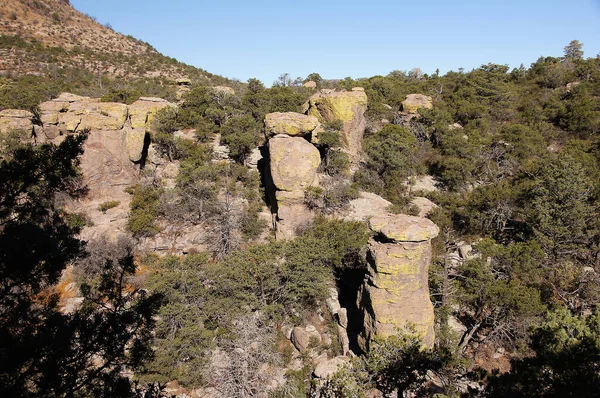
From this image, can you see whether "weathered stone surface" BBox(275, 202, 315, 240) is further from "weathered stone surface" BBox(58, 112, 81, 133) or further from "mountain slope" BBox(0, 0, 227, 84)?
"mountain slope" BBox(0, 0, 227, 84)

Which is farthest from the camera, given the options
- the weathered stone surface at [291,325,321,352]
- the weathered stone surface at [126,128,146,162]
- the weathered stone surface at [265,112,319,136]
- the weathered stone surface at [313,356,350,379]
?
the weathered stone surface at [126,128,146,162]

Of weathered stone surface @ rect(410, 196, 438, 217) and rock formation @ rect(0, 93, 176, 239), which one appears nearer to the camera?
rock formation @ rect(0, 93, 176, 239)

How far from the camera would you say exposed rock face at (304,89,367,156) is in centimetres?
2692

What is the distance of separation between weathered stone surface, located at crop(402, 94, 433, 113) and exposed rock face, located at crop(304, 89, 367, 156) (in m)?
8.83

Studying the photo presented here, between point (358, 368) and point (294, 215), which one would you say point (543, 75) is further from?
point (358, 368)

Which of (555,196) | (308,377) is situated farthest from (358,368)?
(555,196)

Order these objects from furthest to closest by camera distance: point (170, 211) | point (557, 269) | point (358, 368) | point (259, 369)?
1. point (170, 211)
2. point (557, 269)
3. point (259, 369)
4. point (358, 368)

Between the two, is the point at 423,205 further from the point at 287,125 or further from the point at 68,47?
the point at 68,47

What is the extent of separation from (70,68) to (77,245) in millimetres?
47965

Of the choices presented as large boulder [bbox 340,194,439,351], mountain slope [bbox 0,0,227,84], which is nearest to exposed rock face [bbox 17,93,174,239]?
large boulder [bbox 340,194,439,351]

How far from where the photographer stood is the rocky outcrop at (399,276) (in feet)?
33.5

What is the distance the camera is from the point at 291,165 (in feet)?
62.5

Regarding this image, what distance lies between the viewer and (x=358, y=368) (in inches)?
339

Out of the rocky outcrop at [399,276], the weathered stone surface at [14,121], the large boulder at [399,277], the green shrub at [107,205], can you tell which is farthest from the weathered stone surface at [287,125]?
the weathered stone surface at [14,121]
